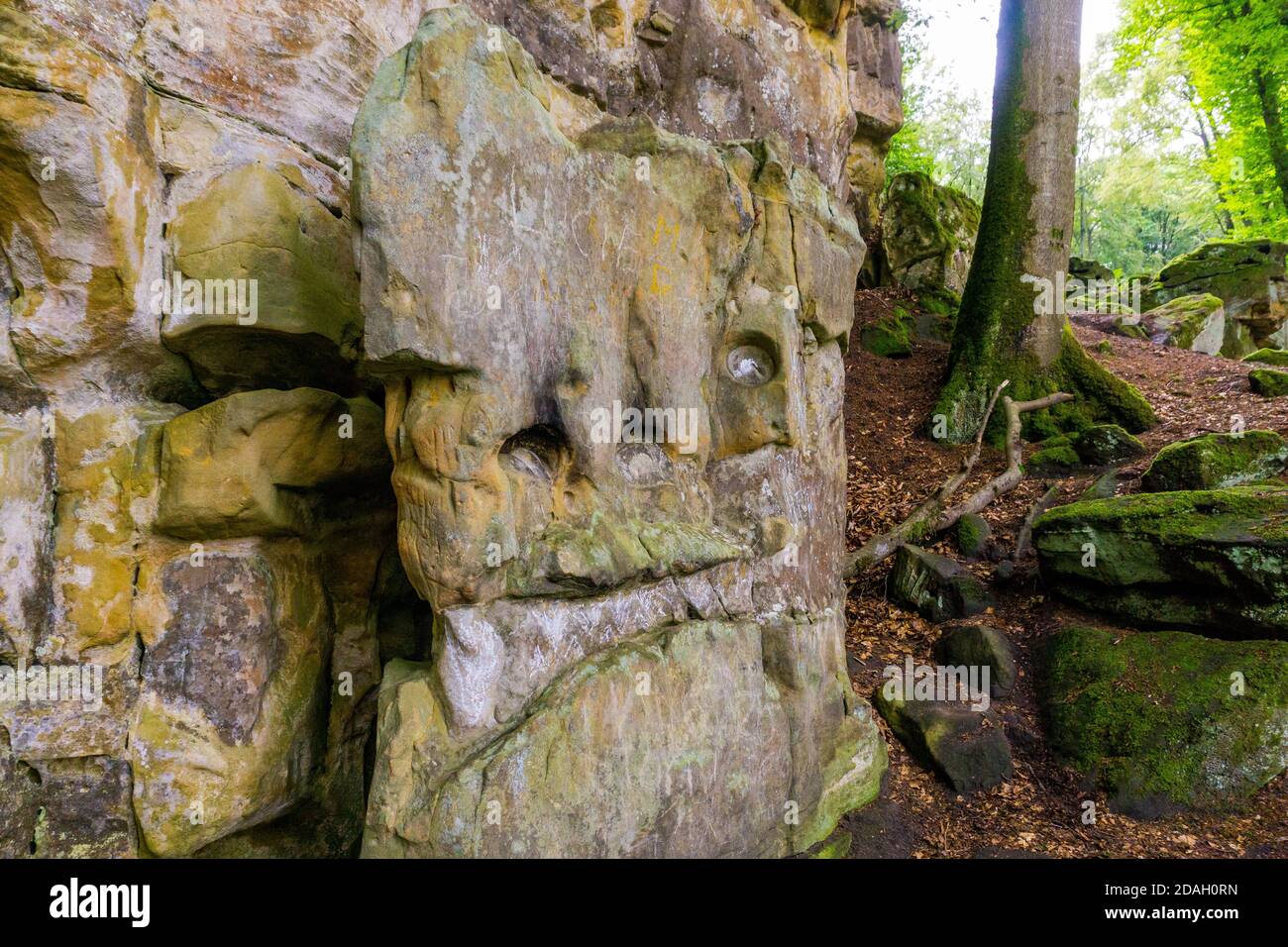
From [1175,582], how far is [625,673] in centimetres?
413

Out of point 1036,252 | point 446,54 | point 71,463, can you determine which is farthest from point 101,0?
point 1036,252

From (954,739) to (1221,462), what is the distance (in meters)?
3.47

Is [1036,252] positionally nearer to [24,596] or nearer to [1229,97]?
[24,596]

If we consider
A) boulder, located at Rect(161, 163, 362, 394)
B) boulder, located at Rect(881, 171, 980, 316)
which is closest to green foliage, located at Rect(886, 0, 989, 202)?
boulder, located at Rect(881, 171, 980, 316)

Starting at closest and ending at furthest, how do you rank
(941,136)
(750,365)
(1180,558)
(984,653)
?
(750,365) < (1180,558) < (984,653) < (941,136)

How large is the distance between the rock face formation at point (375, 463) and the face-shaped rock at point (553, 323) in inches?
0.8

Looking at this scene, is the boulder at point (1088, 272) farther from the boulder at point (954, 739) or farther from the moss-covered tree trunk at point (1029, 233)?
the boulder at point (954, 739)

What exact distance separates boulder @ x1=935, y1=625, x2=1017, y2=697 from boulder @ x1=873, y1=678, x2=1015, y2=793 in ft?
1.05

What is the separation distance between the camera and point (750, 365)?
5.19m

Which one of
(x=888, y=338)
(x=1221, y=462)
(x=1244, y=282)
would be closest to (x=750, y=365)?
(x=1221, y=462)

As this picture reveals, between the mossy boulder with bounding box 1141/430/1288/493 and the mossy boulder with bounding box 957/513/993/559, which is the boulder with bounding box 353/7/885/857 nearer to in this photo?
the mossy boulder with bounding box 957/513/993/559

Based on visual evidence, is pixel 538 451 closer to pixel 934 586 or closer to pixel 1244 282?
pixel 934 586

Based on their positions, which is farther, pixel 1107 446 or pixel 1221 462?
pixel 1107 446

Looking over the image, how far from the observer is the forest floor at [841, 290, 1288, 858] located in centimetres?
466
